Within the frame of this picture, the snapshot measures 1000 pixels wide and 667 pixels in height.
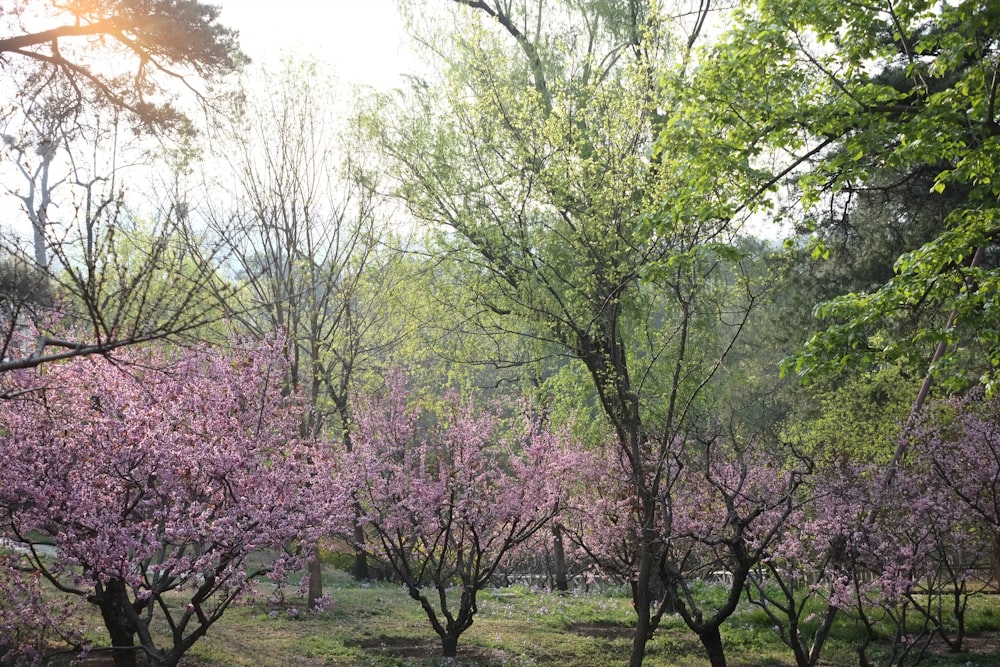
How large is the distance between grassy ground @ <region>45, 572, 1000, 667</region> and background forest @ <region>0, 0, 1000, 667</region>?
1.41 feet

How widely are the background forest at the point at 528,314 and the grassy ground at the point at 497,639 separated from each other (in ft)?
1.41

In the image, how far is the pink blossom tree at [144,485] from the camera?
600 cm

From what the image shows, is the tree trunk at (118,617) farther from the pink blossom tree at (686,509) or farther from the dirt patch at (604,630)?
the dirt patch at (604,630)

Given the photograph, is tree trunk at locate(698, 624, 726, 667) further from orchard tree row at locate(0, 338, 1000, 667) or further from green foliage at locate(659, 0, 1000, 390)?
green foliage at locate(659, 0, 1000, 390)

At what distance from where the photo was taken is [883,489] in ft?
28.0

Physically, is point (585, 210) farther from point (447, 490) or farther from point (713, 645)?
point (713, 645)

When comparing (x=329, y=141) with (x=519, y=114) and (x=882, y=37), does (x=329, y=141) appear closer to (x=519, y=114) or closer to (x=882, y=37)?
(x=519, y=114)

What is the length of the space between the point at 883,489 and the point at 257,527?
6.75 meters

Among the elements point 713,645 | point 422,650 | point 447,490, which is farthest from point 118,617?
point 713,645

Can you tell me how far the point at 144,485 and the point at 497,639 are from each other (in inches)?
245

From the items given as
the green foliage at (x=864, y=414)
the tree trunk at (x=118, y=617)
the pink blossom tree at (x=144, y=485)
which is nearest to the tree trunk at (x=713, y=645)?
the pink blossom tree at (x=144, y=485)

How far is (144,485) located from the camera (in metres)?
6.49

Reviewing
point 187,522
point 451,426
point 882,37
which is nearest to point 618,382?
point 451,426

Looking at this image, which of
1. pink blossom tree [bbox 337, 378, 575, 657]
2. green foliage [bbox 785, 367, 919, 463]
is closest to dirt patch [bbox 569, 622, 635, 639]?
pink blossom tree [bbox 337, 378, 575, 657]
